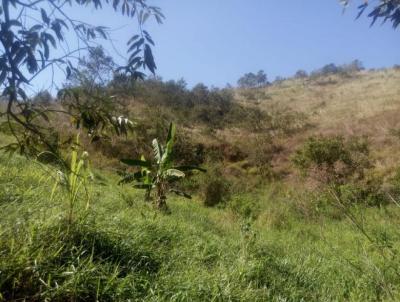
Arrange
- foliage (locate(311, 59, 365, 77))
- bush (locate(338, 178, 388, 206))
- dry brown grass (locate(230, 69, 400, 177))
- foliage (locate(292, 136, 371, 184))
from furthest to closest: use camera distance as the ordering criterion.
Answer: foliage (locate(311, 59, 365, 77))
dry brown grass (locate(230, 69, 400, 177))
foliage (locate(292, 136, 371, 184))
bush (locate(338, 178, 388, 206))

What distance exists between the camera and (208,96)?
2644 centimetres

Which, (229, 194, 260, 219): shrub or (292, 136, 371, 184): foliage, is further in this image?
(292, 136, 371, 184): foliage

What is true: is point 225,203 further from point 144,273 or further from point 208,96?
point 208,96

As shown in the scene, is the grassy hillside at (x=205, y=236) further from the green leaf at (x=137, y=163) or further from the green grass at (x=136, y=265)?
the green leaf at (x=137, y=163)

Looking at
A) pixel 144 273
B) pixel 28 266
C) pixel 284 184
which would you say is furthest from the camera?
pixel 284 184

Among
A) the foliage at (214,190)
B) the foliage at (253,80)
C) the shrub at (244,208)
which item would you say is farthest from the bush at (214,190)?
the foliage at (253,80)

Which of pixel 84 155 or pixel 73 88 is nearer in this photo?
pixel 73 88

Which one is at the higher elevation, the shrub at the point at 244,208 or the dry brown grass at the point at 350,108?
the dry brown grass at the point at 350,108

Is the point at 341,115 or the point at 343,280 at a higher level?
the point at 341,115

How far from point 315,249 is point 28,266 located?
169 inches

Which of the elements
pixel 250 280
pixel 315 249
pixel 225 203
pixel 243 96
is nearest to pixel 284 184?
pixel 225 203

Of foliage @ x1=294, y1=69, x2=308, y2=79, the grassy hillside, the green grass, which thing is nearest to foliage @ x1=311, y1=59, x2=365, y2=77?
foliage @ x1=294, y1=69, x2=308, y2=79

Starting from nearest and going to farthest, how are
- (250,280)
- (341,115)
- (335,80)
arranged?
(250,280) < (341,115) < (335,80)

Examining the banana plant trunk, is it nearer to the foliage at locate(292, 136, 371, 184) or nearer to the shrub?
the shrub
